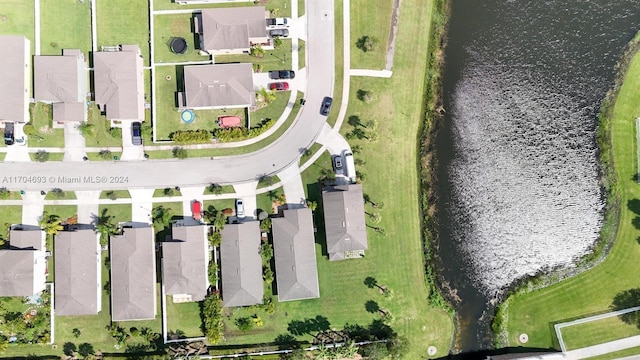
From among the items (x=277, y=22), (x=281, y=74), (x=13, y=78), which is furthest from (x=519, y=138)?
(x=13, y=78)

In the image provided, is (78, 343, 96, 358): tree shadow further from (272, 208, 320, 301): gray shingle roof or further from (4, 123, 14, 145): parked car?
(4, 123, 14, 145): parked car

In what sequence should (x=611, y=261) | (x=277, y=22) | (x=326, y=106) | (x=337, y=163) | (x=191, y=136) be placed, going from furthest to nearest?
(x=611, y=261) → (x=326, y=106) → (x=337, y=163) → (x=277, y=22) → (x=191, y=136)

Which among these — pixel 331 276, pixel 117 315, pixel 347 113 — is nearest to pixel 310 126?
pixel 347 113

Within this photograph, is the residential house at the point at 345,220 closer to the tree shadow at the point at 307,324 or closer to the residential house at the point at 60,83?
Result: the tree shadow at the point at 307,324

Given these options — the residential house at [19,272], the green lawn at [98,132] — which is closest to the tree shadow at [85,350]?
the residential house at [19,272]

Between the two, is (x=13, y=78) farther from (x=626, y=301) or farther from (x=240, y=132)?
(x=626, y=301)

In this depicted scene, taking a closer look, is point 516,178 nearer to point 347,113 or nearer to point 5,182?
point 347,113

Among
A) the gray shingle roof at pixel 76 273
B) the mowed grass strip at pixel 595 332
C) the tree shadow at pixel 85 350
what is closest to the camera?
the gray shingle roof at pixel 76 273
